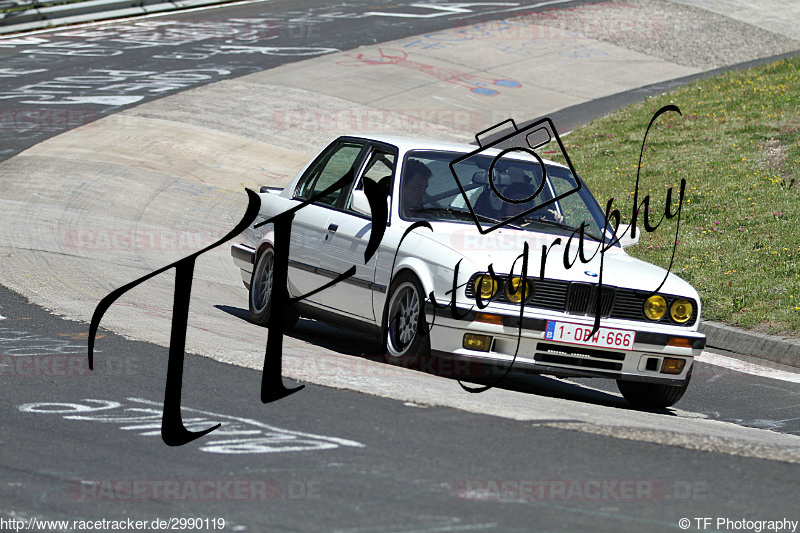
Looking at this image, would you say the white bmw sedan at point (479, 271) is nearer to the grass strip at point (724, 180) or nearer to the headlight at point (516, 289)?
the headlight at point (516, 289)

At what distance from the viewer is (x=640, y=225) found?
15.5m

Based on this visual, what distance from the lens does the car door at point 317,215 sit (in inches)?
Result: 365

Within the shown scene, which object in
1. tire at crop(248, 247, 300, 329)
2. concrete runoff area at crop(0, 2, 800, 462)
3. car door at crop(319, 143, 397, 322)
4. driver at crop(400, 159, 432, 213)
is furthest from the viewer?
tire at crop(248, 247, 300, 329)

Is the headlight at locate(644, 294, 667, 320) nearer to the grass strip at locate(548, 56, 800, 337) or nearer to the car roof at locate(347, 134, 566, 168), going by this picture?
the car roof at locate(347, 134, 566, 168)

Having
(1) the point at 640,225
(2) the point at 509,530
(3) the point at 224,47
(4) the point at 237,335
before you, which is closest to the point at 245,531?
(2) the point at 509,530

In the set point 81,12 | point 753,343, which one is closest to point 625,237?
point 753,343

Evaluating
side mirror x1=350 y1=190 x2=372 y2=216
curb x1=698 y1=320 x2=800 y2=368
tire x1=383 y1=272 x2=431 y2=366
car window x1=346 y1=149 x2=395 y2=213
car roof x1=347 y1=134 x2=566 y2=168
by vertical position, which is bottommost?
curb x1=698 y1=320 x2=800 y2=368

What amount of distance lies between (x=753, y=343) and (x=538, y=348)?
4336 millimetres

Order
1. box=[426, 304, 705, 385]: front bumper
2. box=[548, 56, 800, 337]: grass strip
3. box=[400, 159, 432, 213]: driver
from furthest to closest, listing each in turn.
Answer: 1. box=[548, 56, 800, 337]: grass strip
2. box=[400, 159, 432, 213]: driver
3. box=[426, 304, 705, 385]: front bumper

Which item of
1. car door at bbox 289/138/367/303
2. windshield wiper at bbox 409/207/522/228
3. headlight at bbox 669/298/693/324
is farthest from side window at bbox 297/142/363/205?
headlight at bbox 669/298/693/324

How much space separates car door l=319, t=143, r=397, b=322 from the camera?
28.3 feet

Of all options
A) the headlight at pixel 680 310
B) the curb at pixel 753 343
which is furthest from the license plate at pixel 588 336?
the curb at pixel 753 343

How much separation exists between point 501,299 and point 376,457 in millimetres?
2305

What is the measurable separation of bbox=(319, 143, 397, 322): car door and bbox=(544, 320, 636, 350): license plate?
56.7 inches
